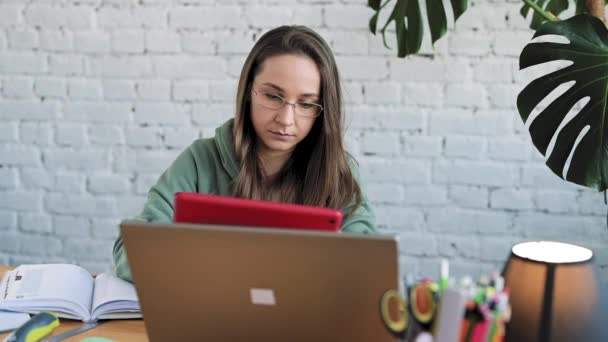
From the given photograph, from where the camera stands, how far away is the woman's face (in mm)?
1446

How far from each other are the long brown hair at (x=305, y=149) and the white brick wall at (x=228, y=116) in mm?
664

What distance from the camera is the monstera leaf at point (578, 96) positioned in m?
1.31

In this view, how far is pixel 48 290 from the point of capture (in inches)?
49.1

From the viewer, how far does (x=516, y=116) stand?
86.5 inches

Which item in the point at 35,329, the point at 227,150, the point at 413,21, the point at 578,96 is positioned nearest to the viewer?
the point at 35,329

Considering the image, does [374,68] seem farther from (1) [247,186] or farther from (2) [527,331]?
(2) [527,331]

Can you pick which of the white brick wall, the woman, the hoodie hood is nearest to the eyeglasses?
the woman

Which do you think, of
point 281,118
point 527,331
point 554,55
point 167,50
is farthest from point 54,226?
point 527,331

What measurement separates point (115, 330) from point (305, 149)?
0.62 m

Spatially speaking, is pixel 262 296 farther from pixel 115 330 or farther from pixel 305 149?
pixel 305 149

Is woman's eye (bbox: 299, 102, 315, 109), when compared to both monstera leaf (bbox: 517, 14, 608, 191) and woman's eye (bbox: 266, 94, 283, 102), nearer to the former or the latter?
woman's eye (bbox: 266, 94, 283, 102)

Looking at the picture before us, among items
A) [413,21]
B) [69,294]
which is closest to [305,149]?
[413,21]

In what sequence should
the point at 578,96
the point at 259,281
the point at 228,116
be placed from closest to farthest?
the point at 259,281 < the point at 578,96 < the point at 228,116

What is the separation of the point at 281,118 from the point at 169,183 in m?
0.30
